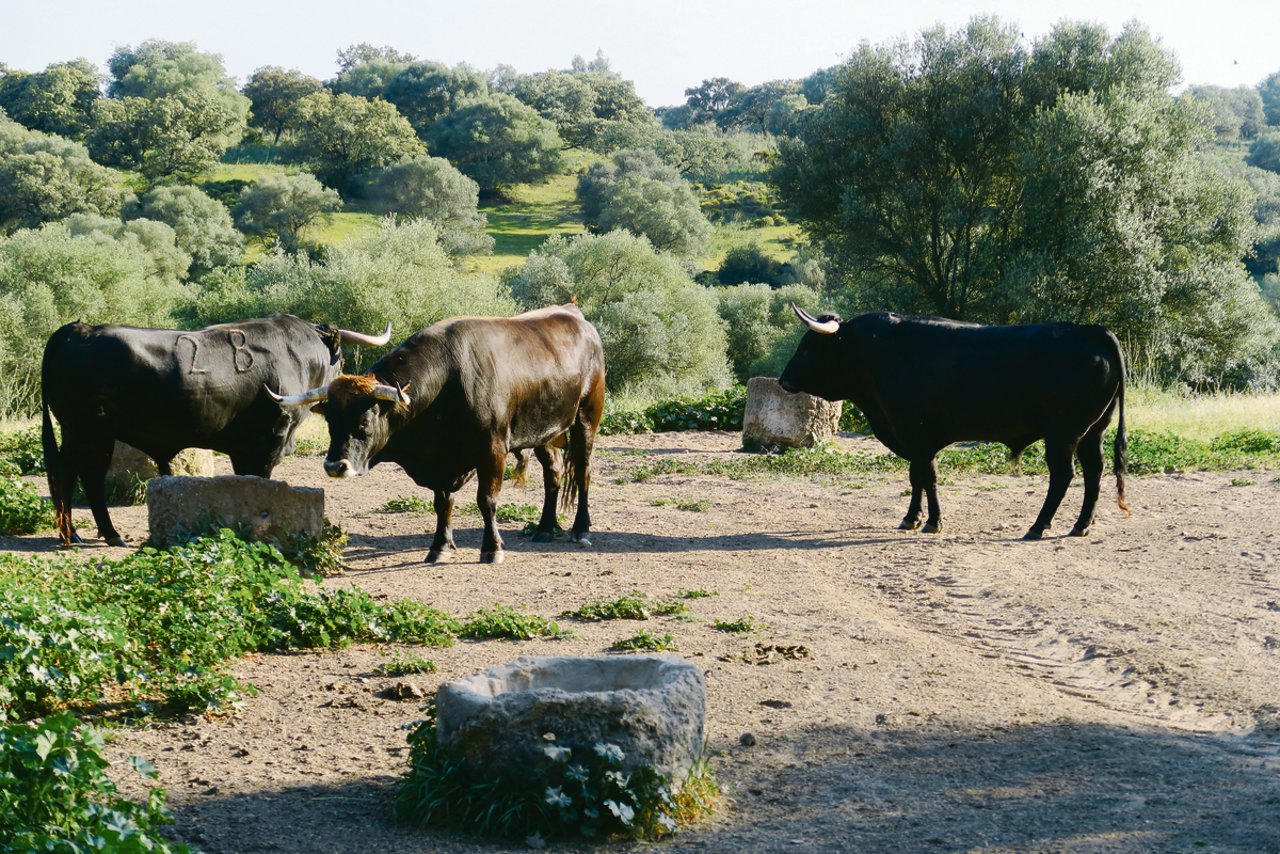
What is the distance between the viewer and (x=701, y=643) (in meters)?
8.41

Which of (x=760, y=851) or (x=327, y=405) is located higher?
(x=327, y=405)

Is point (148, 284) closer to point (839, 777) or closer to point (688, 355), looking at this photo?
point (688, 355)

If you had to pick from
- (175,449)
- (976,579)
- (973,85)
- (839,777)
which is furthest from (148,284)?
(839,777)

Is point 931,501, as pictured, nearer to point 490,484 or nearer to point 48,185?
point 490,484

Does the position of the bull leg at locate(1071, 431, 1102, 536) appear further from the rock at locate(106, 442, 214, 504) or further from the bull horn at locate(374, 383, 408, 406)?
the rock at locate(106, 442, 214, 504)

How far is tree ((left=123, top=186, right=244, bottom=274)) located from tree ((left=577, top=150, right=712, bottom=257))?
21.6 m

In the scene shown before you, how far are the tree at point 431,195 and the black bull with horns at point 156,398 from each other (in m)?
60.9

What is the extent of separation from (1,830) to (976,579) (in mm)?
8256

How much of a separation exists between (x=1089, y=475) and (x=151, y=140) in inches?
3262

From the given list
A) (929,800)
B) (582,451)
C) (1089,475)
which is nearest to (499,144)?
(582,451)

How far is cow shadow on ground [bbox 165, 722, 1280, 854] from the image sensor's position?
5.12m

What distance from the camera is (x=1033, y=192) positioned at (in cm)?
2852

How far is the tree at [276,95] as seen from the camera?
10406cm

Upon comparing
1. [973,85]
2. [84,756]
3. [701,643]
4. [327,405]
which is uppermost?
[973,85]
